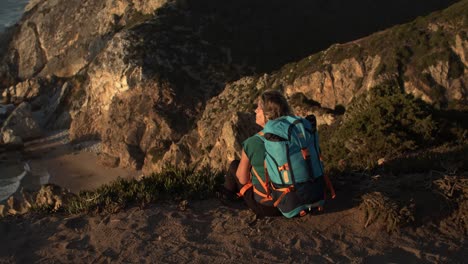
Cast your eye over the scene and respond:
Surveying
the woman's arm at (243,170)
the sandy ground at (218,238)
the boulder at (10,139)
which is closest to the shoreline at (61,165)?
the boulder at (10,139)

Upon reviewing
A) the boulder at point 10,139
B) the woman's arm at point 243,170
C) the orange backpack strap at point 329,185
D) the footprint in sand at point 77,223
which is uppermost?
the boulder at point 10,139

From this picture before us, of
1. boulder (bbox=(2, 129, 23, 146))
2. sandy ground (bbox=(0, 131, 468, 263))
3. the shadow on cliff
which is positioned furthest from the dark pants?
boulder (bbox=(2, 129, 23, 146))

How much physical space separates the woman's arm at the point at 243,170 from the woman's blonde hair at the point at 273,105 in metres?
0.77

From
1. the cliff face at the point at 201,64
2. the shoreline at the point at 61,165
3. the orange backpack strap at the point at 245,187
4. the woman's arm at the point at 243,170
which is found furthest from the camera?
the shoreline at the point at 61,165

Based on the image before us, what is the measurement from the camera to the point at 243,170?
743 cm

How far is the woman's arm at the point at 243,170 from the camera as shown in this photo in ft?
23.8

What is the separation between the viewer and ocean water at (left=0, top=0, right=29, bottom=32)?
8012 cm

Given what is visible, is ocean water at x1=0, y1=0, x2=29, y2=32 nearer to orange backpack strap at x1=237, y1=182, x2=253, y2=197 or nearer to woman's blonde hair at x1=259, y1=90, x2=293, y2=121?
orange backpack strap at x1=237, y1=182, x2=253, y2=197

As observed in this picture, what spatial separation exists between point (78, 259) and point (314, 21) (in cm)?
5008

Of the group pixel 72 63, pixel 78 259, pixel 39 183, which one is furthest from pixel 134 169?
pixel 78 259

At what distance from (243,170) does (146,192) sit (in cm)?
243

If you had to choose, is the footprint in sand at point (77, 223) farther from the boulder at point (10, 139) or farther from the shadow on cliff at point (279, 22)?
the shadow on cliff at point (279, 22)

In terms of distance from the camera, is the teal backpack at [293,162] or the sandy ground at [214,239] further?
the sandy ground at [214,239]

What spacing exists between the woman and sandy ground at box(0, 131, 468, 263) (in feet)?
1.22
